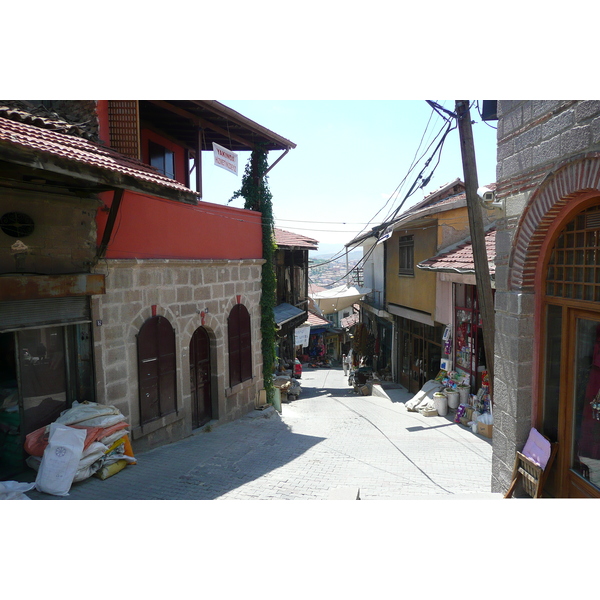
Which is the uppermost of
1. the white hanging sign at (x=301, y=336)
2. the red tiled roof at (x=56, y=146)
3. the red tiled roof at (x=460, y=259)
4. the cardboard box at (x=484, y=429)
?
the red tiled roof at (x=56, y=146)

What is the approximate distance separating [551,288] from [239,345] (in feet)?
23.2

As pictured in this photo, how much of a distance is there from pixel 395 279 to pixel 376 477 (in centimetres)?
1069

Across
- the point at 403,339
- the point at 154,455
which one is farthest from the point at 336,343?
the point at 154,455

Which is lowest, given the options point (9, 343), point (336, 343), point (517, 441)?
point (336, 343)

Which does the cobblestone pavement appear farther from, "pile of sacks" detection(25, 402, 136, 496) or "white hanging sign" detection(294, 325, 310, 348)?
"white hanging sign" detection(294, 325, 310, 348)

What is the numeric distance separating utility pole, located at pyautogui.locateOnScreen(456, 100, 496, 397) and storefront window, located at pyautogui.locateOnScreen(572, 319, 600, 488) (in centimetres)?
259

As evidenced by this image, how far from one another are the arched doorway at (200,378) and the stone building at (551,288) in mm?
5749

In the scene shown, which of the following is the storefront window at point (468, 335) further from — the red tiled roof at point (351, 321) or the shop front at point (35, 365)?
the red tiled roof at point (351, 321)

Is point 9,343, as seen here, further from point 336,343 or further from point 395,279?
point 336,343

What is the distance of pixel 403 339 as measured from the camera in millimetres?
16656

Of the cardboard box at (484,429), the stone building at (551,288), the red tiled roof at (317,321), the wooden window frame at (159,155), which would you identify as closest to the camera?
the stone building at (551,288)

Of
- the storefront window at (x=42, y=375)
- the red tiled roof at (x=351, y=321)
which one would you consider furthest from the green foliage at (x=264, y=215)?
the red tiled roof at (x=351, y=321)

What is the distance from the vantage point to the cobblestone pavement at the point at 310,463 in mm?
5508

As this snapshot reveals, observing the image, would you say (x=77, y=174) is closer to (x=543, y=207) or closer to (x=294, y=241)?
(x=543, y=207)
